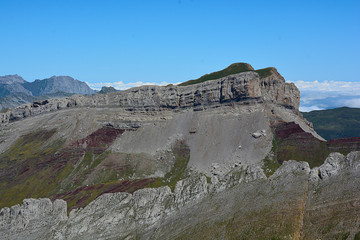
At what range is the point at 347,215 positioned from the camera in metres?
116

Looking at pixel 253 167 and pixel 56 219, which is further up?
pixel 253 167

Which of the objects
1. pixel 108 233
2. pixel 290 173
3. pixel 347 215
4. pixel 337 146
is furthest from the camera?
pixel 337 146

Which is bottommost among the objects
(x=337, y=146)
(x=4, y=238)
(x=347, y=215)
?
(x=4, y=238)

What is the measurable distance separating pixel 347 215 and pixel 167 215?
223ft

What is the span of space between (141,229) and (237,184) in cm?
4053

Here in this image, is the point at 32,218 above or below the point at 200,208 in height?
below

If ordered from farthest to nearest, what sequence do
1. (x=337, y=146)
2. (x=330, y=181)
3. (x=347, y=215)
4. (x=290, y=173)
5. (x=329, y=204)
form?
(x=337, y=146) < (x=290, y=173) < (x=330, y=181) < (x=329, y=204) < (x=347, y=215)

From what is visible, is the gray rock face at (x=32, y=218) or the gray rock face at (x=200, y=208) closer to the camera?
the gray rock face at (x=200, y=208)

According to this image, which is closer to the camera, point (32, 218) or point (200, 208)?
point (200, 208)

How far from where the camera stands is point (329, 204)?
124 meters

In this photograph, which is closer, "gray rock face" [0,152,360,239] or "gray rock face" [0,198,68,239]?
"gray rock face" [0,152,360,239]

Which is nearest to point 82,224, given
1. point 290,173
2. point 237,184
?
point 237,184

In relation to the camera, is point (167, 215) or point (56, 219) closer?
point (167, 215)

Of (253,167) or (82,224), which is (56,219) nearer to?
(82,224)
